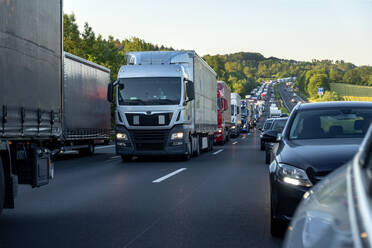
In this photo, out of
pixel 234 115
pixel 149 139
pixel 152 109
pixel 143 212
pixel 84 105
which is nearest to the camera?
pixel 143 212

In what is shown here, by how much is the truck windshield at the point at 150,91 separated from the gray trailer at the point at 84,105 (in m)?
2.02

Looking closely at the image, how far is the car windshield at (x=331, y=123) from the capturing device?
7.32m

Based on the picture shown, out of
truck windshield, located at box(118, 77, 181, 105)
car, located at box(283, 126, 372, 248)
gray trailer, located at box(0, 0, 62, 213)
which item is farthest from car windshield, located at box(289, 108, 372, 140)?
truck windshield, located at box(118, 77, 181, 105)

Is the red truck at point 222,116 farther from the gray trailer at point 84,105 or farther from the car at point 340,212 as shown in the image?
the car at point 340,212

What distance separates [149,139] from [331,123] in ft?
38.7

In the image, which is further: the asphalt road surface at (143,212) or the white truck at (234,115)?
the white truck at (234,115)

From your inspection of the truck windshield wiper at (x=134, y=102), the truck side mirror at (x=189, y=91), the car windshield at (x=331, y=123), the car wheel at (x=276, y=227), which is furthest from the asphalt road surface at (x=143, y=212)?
the truck side mirror at (x=189, y=91)

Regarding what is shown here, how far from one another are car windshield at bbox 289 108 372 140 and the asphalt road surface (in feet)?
4.11

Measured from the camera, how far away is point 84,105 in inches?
879

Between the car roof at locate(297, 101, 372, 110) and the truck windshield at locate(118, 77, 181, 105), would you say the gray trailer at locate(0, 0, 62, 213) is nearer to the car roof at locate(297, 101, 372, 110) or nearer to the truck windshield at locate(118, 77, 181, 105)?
the car roof at locate(297, 101, 372, 110)

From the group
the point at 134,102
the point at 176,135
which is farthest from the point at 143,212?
the point at 134,102

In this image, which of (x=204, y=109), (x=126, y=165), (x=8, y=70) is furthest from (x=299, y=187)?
(x=204, y=109)

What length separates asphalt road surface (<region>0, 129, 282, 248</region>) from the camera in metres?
6.35

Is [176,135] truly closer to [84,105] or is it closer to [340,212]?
[84,105]
